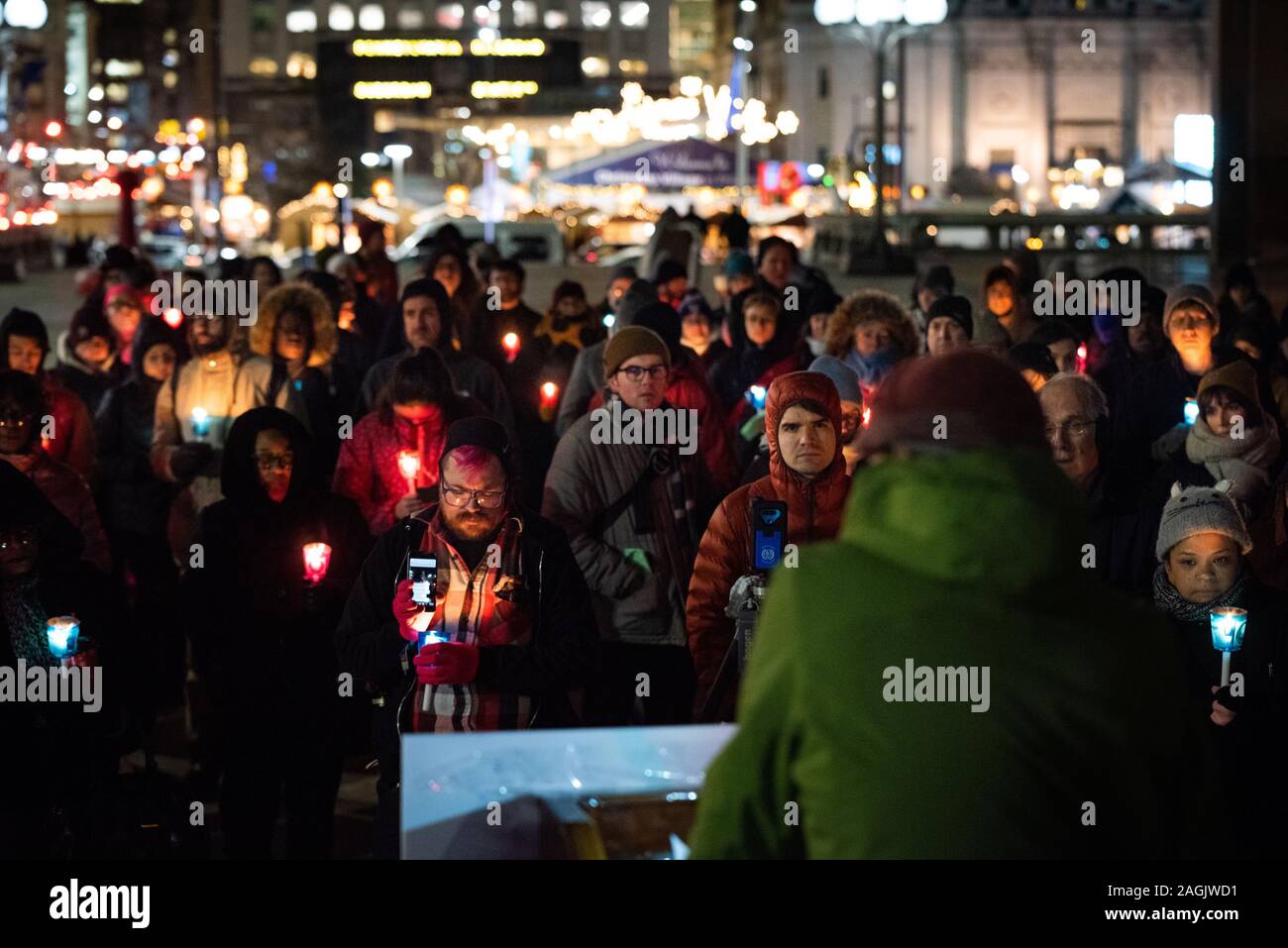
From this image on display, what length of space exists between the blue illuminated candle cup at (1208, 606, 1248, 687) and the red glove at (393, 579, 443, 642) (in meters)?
2.06

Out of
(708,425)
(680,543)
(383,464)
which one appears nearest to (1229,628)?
(680,543)

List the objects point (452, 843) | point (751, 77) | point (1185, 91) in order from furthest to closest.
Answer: point (751, 77)
point (1185, 91)
point (452, 843)

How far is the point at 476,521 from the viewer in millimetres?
5543

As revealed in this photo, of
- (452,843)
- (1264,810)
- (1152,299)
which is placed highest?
(1152,299)

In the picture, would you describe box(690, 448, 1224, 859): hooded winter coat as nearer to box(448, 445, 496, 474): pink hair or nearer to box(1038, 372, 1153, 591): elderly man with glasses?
box(448, 445, 496, 474): pink hair

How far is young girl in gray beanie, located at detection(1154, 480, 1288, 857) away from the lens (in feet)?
17.6

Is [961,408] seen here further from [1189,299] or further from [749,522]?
[1189,299]

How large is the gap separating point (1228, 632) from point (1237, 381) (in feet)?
8.23

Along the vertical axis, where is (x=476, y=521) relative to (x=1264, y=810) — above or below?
above

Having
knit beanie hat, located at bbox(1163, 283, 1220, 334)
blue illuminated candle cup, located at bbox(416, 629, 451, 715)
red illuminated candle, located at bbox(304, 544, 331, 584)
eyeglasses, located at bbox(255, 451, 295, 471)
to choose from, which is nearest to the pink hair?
blue illuminated candle cup, located at bbox(416, 629, 451, 715)

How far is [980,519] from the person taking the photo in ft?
8.96
